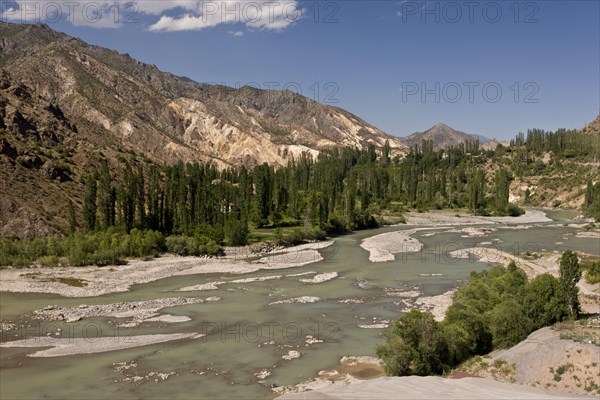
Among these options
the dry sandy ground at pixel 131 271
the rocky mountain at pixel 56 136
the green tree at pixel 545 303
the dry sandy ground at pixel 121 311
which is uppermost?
the rocky mountain at pixel 56 136

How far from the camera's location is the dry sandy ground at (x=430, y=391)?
1730 centimetres

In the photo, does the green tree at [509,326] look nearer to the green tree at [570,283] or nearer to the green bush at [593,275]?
the green tree at [570,283]

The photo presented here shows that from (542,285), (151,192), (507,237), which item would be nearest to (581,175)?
(507,237)

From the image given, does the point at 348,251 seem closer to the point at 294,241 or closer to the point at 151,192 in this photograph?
the point at 294,241

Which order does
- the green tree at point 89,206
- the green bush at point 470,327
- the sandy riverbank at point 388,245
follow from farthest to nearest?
the sandy riverbank at point 388,245
the green tree at point 89,206
the green bush at point 470,327

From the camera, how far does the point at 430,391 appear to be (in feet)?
59.3

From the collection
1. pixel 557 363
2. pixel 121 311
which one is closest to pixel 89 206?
pixel 121 311

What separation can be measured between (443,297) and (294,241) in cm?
3729

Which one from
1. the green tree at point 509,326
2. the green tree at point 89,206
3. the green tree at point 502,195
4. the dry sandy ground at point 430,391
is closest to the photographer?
the dry sandy ground at point 430,391

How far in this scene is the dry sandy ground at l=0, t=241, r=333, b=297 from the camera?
44841 millimetres

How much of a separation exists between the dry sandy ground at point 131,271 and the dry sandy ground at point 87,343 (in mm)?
12569

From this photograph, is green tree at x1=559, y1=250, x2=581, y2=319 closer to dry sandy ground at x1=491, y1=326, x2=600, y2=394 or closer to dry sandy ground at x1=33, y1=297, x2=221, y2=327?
dry sandy ground at x1=491, y1=326, x2=600, y2=394

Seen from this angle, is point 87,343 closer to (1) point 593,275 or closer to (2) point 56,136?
(1) point 593,275

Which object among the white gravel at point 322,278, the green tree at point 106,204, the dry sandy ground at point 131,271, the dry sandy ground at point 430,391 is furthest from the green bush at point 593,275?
the green tree at point 106,204
